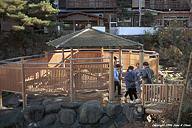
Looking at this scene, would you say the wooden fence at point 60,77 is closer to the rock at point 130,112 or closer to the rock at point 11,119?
the rock at point 11,119

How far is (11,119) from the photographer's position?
7.27 meters

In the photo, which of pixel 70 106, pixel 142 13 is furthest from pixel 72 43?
pixel 142 13

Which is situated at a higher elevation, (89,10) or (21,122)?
(89,10)

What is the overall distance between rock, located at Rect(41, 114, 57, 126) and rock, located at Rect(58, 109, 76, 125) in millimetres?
313

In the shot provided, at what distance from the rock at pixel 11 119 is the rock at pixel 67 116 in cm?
165

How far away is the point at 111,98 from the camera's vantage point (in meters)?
7.33

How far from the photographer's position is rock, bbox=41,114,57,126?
687 centimetres

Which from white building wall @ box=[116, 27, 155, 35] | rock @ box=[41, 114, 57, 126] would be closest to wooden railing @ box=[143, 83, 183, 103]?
rock @ box=[41, 114, 57, 126]

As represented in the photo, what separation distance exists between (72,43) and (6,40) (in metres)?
15.1

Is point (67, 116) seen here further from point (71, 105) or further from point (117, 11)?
point (117, 11)

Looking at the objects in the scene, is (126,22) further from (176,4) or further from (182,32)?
(182,32)

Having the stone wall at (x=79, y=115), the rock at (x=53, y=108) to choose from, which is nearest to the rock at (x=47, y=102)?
the stone wall at (x=79, y=115)

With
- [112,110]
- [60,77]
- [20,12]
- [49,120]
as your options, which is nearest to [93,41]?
[60,77]

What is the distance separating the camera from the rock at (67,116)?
6.81 m
